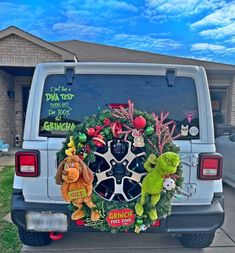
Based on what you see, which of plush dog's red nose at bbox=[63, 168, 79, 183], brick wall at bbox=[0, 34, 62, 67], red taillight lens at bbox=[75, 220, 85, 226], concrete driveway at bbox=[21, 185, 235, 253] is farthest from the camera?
brick wall at bbox=[0, 34, 62, 67]

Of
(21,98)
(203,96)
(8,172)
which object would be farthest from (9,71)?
(203,96)

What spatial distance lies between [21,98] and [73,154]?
9297 millimetres

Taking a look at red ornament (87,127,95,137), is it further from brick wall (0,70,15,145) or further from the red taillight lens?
brick wall (0,70,15,145)

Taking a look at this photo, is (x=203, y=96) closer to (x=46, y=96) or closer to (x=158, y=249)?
(x=46, y=96)

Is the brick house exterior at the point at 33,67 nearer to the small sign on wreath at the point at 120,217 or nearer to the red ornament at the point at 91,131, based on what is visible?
the red ornament at the point at 91,131

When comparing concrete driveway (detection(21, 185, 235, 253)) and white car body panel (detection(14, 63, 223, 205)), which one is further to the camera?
concrete driveway (detection(21, 185, 235, 253))

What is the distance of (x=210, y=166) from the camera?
248 cm

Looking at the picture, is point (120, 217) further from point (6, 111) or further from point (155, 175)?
point (6, 111)

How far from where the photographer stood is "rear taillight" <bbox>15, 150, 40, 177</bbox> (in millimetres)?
2422

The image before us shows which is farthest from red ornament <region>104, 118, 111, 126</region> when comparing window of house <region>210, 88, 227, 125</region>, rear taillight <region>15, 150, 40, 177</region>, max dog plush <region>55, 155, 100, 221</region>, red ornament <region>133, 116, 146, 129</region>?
window of house <region>210, 88, 227, 125</region>

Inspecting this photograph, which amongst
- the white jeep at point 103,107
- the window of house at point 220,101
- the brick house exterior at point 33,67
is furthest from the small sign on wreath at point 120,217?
the window of house at point 220,101

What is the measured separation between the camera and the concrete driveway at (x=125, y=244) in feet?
10.2

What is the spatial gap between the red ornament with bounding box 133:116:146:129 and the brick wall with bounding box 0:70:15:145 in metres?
A: 8.38

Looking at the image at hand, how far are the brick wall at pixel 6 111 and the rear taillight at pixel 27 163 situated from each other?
7.73 metres
